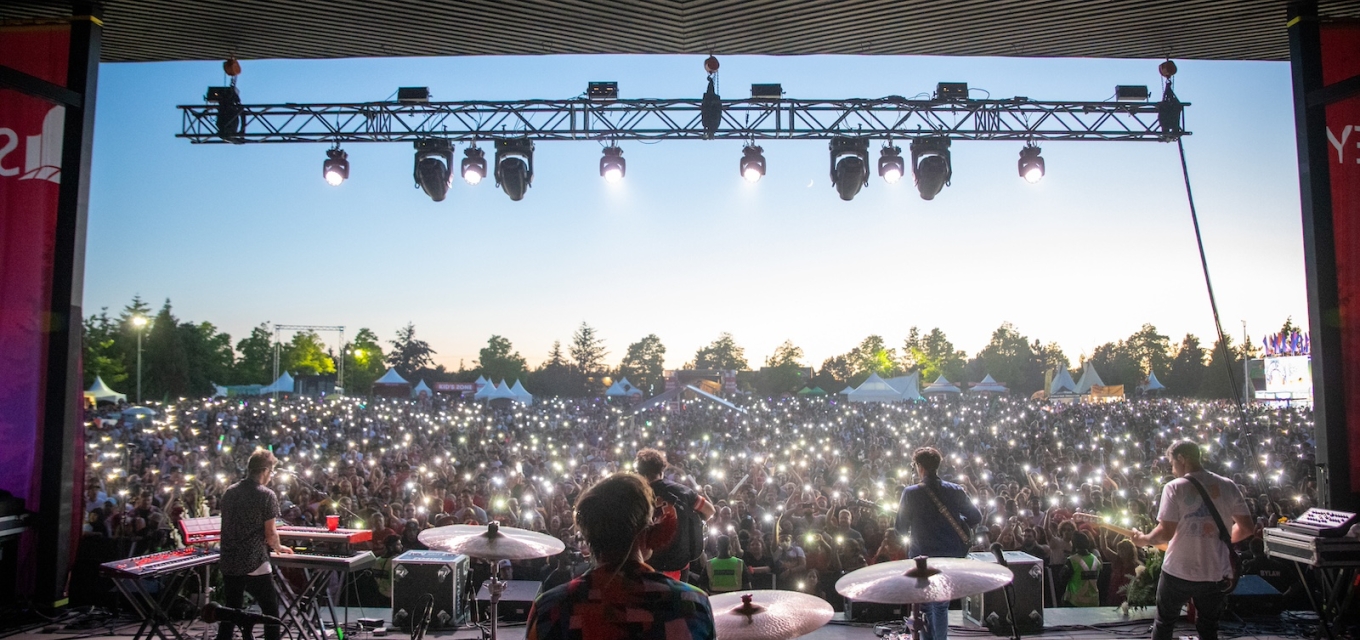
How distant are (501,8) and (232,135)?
289 cm

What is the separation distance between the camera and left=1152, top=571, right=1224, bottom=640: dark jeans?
3785mm

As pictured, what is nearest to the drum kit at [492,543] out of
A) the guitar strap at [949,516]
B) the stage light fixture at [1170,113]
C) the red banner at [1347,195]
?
the guitar strap at [949,516]

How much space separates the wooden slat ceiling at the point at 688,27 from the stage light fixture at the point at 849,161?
814 millimetres

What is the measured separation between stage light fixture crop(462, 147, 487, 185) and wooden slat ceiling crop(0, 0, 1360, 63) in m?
0.91

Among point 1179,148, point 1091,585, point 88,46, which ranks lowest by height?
point 1091,585

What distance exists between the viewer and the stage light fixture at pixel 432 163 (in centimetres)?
698

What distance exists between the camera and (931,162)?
7.02 m

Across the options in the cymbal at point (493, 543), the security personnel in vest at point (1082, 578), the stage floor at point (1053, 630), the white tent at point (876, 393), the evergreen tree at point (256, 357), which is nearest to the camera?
the cymbal at point (493, 543)

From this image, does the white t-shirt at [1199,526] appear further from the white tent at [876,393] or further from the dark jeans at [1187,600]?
the white tent at [876,393]

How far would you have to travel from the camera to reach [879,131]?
7020mm

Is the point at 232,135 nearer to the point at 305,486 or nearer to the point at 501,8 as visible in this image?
the point at 501,8

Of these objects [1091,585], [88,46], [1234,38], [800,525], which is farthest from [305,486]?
[1234,38]

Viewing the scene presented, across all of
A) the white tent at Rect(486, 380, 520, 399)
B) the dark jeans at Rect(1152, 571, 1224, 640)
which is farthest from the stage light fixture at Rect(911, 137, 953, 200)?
the white tent at Rect(486, 380, 520, 399)

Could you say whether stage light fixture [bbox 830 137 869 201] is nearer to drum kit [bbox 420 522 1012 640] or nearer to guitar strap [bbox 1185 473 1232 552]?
guitar strap [bbox 1185 473 1232 552]
